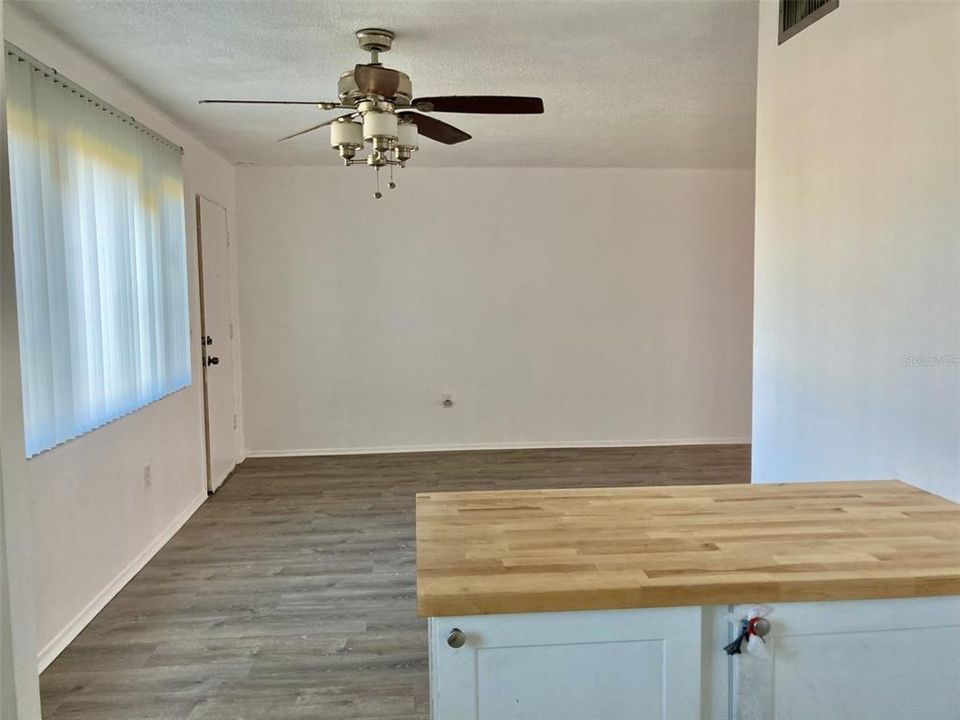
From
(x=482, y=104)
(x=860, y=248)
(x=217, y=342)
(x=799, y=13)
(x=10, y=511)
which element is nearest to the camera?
(x=10, y=511)

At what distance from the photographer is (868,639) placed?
138cm

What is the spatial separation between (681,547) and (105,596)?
277 cm

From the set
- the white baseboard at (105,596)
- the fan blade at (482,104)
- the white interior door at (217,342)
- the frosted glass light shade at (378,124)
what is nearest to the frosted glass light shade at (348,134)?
the frosted glass light shade at (378,124)

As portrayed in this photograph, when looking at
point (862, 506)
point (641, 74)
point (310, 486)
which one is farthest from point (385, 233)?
point (862, 506)

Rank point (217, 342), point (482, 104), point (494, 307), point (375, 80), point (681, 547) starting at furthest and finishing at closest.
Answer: point (494, 307) → point (217, 342) → point (482, 104) → point (375, 80) → point (681, 547)

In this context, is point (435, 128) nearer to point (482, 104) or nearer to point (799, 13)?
point (482, 104)

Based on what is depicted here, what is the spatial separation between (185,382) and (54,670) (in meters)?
2.04

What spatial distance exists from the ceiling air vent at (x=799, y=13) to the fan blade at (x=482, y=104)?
85 centimetres

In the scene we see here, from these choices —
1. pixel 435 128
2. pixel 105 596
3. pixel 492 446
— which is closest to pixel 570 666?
pixel 435 128

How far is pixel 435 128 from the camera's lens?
2.98 meters

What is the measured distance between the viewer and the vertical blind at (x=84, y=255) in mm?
2465

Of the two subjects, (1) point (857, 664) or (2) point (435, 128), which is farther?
(2) point (435, 128)

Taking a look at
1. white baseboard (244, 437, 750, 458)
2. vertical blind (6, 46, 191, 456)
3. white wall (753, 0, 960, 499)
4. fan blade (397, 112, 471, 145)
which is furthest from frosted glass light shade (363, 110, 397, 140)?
white baseboard (244, 437, 750, 458)

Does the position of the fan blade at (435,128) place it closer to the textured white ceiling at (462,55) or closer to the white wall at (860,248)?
the textured white ceiling at (462,55)
